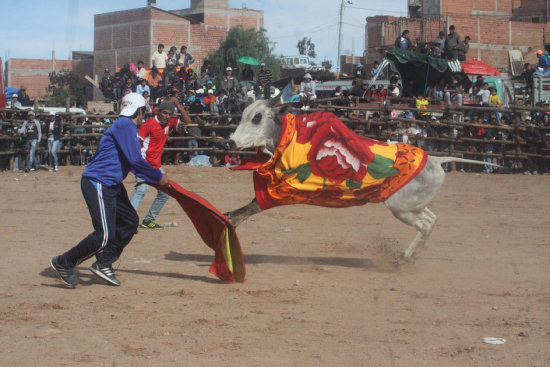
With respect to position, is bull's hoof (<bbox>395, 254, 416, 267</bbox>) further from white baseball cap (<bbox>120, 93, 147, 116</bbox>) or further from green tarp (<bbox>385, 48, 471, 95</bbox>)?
green tarp (<bbox>385, 48, 471, 95</bbox>)

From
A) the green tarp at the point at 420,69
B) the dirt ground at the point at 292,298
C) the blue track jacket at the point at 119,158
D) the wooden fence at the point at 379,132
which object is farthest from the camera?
the green tarp at the point at 420,69

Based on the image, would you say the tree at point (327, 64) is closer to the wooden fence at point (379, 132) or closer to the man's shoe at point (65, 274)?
the wooden fence at point (379, 132)

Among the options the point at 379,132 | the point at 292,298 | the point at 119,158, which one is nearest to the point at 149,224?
the point at 119,158

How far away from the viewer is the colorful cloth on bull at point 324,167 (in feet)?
Result: 23.8

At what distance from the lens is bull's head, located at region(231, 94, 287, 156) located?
24.9ft

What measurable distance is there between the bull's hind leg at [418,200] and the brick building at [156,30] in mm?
41461

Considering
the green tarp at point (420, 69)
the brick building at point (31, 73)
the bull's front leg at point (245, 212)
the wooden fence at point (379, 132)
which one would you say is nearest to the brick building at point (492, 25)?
the green tarp at point (420, 69)

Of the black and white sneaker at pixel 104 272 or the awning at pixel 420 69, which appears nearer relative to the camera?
the black and white sneaker at pixel 104 272

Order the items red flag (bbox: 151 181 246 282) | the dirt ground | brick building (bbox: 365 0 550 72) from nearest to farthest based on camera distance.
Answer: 1. the dirt ground
2. red flag (bbox: 151 181 246 282)
3. brick building (bbox: 365 0 550 72)

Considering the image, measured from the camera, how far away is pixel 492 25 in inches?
1609

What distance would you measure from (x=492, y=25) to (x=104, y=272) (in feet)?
125

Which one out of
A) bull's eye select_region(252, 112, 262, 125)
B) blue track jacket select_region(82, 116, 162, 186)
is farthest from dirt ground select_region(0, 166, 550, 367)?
bull's eye select_region(252, 112, 262, 125)

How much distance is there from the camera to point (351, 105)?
65.4 ft

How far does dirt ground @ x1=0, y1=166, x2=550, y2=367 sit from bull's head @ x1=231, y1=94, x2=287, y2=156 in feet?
4.26
